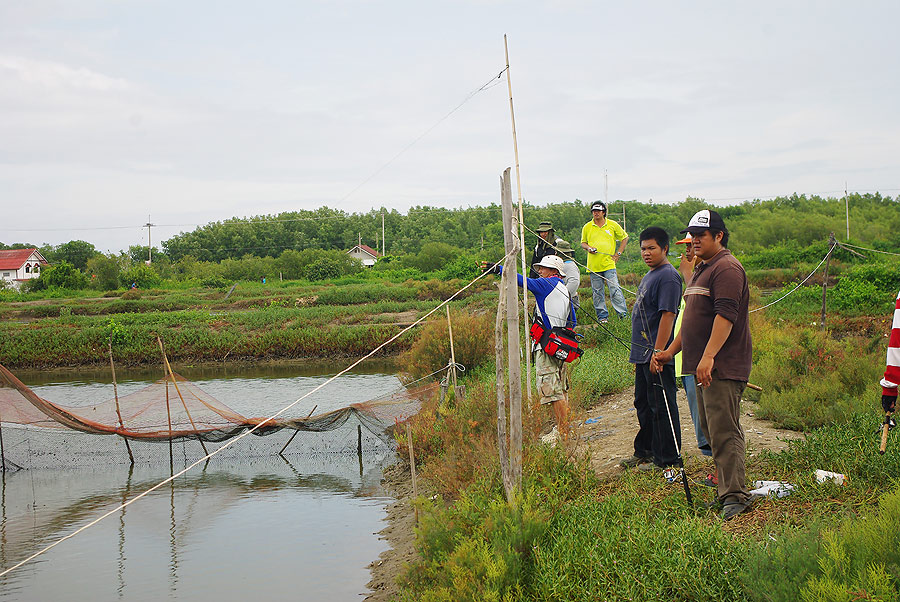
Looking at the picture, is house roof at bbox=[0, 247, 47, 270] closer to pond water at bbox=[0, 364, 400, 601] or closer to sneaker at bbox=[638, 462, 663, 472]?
pond water at bbox=[0, 364, 400, 601]

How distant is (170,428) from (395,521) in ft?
13.9

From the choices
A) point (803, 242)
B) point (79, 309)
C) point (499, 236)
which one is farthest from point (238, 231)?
point (803, 242)

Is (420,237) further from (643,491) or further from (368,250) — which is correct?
(643,491)

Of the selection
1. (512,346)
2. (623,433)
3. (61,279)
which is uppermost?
(61,279)

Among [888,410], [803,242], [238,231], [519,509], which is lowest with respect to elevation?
[519,509]

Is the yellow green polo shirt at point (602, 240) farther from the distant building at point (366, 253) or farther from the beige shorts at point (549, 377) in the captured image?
the distant building at point (366, 253)

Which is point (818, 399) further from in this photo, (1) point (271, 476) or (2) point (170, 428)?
(2) point (170, 428)

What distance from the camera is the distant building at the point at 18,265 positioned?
77.6 metres

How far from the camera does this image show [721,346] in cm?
454

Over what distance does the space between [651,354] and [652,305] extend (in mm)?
403

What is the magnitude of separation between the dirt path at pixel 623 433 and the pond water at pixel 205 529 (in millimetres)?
2263

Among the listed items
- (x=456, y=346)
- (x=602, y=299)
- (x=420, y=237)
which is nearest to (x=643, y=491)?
(x=602, y=299)

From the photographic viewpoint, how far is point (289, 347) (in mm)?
23609

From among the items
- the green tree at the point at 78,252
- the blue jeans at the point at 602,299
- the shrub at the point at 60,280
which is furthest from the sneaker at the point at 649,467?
the green tree at the point at 78,252
